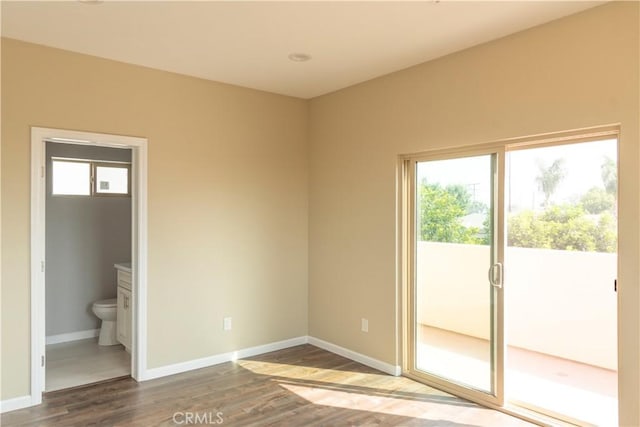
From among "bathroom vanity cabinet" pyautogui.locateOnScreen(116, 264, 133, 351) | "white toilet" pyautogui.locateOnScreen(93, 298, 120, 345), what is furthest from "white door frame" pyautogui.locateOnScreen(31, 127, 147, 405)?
"white toilet" pyautogui.locateOnScreen(93, 298, 120, 345)

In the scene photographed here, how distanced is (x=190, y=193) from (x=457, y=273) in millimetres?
2583

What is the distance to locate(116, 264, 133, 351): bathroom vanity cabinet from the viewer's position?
4346 mm

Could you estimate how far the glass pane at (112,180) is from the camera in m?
5.18

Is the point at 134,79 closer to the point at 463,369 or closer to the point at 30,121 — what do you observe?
the point at 30,121

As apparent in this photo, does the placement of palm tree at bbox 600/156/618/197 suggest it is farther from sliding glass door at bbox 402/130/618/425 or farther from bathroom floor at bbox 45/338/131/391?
bathroom floor at bbox 45/338/131/391

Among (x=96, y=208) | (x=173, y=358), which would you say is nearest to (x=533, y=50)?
(x=173, y=358)

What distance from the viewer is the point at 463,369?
11.7 feet

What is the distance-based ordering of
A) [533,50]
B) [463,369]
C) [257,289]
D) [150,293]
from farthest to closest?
[257,289] → [150,293] → [463,369] → [533,50]

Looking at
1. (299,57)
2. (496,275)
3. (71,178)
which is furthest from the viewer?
(71,178)

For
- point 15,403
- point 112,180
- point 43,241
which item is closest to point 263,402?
point 15,403

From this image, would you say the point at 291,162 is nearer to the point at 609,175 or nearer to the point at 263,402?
the point at 263,402

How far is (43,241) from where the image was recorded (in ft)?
11.1

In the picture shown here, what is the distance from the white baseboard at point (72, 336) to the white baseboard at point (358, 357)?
8.55 ft

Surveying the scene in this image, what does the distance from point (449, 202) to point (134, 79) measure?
9.85 ft
